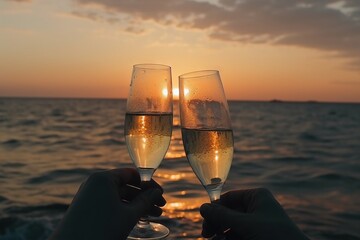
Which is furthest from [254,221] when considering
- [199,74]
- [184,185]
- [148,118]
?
[184,185]

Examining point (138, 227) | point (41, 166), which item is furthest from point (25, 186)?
point (138, 227)

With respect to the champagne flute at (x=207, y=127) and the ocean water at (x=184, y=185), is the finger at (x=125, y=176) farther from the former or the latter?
the ocean water at (x=184, y=185)

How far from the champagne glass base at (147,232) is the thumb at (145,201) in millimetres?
434

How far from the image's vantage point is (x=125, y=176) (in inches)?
86.7

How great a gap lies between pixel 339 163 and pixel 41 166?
8.82 m

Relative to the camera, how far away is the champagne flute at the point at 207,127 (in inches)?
78.9

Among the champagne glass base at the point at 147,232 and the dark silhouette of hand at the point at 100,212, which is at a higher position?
the dark silhouette of hand at the point at 100,212

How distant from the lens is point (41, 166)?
10977mm

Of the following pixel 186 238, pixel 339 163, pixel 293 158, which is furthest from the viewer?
pixel 293 158

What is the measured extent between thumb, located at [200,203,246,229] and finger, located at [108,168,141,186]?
47 centimetres

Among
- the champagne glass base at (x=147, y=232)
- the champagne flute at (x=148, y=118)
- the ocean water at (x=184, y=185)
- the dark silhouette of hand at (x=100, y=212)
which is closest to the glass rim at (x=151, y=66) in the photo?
the champagne flute at (x=148, y=118)

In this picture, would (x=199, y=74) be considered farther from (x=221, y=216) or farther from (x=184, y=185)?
(x=184, y=185)

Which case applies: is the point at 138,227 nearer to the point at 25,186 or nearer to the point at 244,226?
the point at 244,226

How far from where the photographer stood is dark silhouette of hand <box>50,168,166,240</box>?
1669mm
